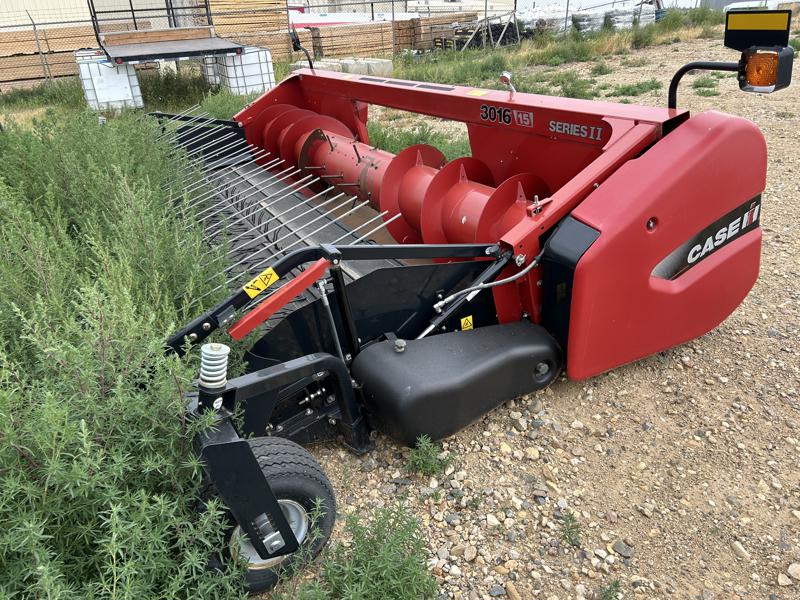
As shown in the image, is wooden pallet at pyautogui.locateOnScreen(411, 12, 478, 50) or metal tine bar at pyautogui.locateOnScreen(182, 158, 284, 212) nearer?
metal tine bar at pyautogui.locateOnScreen(182, 158, 284, 212)

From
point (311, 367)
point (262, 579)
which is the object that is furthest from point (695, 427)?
point (262, 579)

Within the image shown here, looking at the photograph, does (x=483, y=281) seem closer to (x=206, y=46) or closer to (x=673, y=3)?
(x=206, y=46)

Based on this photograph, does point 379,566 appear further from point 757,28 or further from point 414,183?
point 757,28

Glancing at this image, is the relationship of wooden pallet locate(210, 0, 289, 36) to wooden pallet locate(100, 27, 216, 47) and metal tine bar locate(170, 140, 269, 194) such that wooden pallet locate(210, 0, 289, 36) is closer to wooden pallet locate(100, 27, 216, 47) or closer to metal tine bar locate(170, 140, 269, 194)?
wooden pallet locate(100, 27, 216, 47)

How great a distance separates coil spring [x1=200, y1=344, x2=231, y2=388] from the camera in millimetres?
1646

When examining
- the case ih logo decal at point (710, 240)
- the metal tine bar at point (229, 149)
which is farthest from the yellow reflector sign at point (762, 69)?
the metal tine bar at point (229, 149)

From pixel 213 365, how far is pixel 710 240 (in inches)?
85.7

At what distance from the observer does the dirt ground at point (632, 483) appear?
213 centimetres

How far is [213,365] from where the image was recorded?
1647mm

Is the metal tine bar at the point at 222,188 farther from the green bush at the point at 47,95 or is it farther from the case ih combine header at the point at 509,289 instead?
the green bush at the point at 47,95

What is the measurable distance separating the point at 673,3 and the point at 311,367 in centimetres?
2086

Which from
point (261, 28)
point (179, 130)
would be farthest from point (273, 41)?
point (179, 130)

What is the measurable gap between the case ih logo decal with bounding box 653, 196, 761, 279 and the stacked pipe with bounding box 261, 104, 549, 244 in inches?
25.1

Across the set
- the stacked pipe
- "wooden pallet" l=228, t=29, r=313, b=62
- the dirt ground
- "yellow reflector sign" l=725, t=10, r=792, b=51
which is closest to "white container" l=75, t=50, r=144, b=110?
"wooden pallet" l=228, t=29, r=313, b=62
